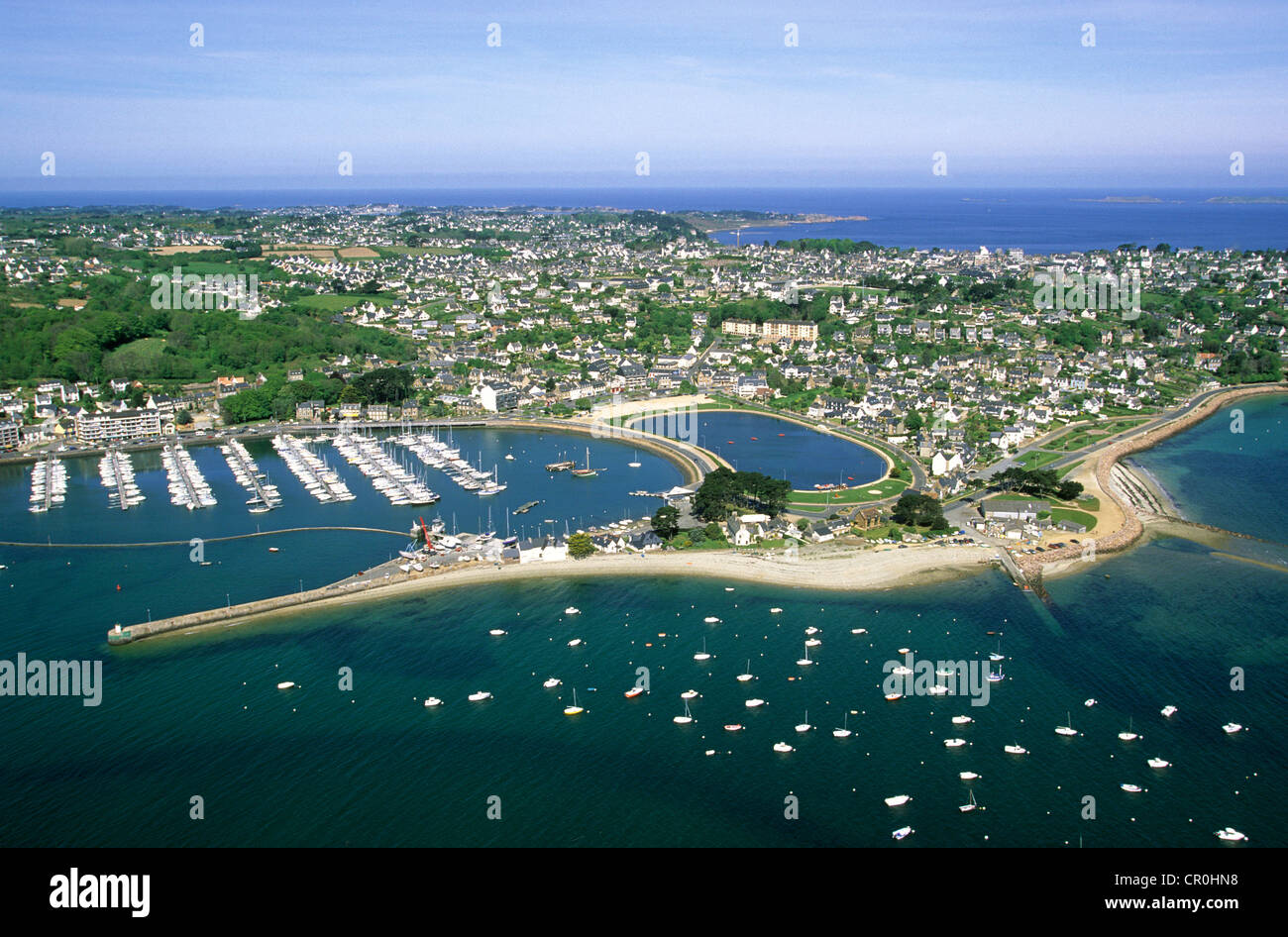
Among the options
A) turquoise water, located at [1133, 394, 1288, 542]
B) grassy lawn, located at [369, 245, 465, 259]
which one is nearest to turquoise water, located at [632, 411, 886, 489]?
turquoise water, located at [1133, 394, 1288, 542]

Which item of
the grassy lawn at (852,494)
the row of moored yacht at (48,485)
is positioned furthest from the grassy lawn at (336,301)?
the grassy lawn at (852,494)

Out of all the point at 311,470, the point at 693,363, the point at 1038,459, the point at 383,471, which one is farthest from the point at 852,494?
the point at 693,363

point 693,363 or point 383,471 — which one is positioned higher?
point 693,363

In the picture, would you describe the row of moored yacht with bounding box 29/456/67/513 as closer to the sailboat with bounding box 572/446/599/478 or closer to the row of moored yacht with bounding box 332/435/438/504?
the row of moored yacht with bounding box 332/435/438/504

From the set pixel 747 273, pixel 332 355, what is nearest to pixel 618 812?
pixel 332 355

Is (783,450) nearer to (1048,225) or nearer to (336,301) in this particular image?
(336,301)

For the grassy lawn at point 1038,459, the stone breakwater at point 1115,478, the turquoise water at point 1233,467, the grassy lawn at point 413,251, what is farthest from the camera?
the grassy lawn at point 413,251

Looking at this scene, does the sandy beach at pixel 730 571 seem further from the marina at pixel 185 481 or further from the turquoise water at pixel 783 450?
the marina at pixel 185 481
